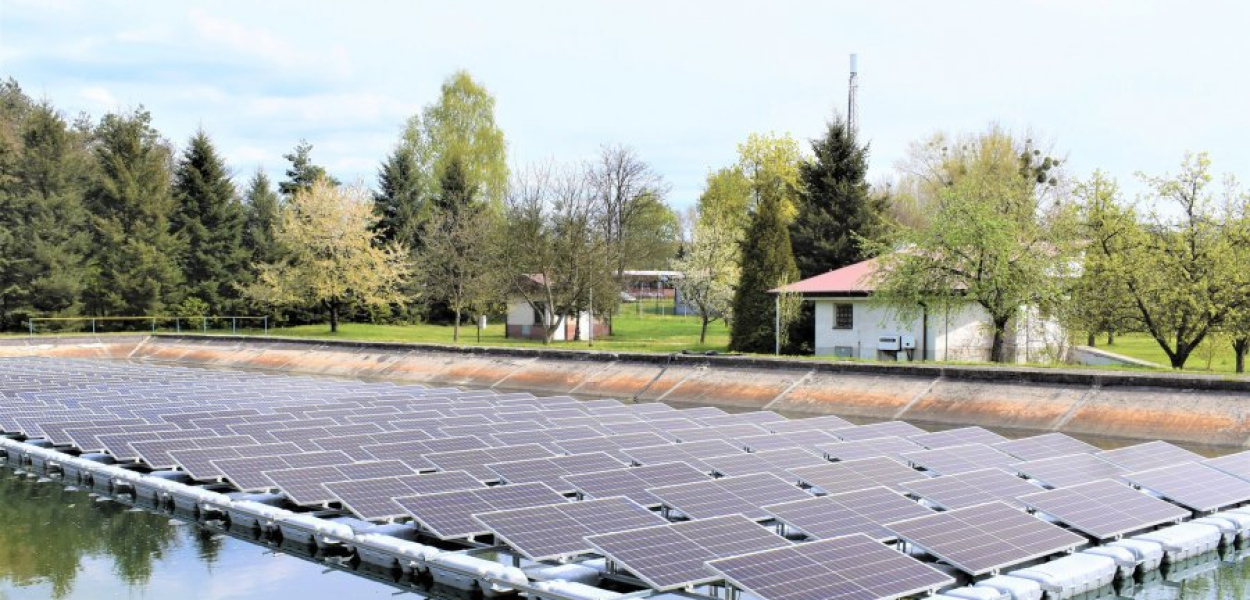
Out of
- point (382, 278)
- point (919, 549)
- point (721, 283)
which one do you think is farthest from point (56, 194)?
point (919, 549)

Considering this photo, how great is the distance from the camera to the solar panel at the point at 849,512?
45.3 ft

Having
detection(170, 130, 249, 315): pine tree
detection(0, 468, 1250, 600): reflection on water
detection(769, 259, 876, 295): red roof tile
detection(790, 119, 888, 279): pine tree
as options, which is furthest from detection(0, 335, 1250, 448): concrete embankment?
detection(170, 130, 249, 315): pine tree

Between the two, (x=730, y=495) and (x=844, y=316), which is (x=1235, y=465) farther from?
(x=844, y=316)

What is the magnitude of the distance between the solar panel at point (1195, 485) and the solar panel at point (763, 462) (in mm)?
5509

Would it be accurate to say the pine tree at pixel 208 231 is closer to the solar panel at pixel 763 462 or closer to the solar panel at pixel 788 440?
the solar panel at pixel 788 440

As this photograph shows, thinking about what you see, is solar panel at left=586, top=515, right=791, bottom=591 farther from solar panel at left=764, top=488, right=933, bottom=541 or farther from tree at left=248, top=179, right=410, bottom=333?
tree at left=248, top=179, right=410, bottom=333

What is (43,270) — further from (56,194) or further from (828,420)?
(828,420)

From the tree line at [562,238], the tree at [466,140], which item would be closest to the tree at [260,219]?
the tree line at [562,238]

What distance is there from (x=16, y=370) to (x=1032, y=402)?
3948 centimetres

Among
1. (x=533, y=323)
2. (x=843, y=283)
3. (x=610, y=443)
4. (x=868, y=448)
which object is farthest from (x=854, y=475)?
(x=533, y=323)

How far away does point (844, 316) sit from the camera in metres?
47.2

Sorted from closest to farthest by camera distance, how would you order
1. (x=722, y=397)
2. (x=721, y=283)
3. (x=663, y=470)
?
(x=663, y=470), (x=722, y=397), (x=721, y=283)

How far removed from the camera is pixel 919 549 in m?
13.6

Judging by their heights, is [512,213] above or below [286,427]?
above
